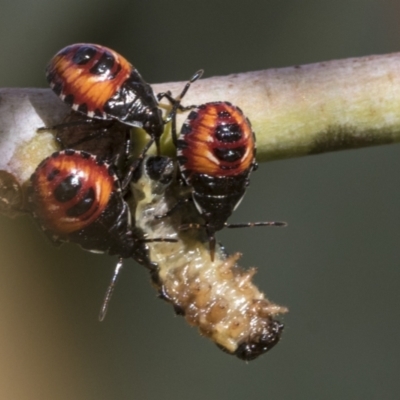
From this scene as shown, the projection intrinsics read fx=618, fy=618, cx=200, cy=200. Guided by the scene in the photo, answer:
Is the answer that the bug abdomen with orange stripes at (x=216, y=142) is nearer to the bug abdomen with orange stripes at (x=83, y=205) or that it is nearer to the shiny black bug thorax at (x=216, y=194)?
the shiny black bug thorax at (x=216, y=194)

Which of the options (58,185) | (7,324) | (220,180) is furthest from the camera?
(7,324)

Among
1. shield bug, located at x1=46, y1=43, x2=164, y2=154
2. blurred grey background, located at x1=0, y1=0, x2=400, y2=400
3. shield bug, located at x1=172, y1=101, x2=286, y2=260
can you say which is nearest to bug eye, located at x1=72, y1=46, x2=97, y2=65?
shield bug, located at x1=46, y1=43, x2=164, y2=154

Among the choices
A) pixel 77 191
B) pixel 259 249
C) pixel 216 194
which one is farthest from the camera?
pixel 259 249

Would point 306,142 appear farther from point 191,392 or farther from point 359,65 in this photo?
point 191,392

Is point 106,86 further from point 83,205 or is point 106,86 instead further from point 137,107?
point 83,205

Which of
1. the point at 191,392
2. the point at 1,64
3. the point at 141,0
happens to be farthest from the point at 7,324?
the point at 141,0

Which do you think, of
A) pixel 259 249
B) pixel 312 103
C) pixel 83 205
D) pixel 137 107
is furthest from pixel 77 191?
pixel 259 249
